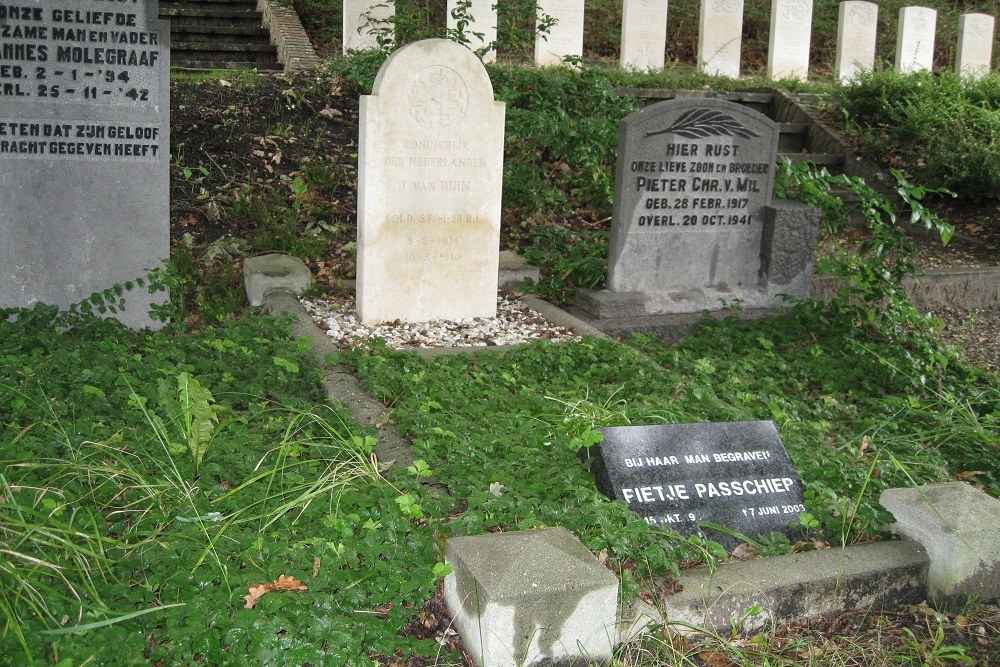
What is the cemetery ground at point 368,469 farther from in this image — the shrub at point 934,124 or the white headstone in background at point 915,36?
the white headstone in background at point 915,36

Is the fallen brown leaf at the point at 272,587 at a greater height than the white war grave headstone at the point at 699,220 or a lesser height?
lesser

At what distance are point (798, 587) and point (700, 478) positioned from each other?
0.55m

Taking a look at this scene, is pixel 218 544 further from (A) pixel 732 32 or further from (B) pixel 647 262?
(A) pixel 732 32

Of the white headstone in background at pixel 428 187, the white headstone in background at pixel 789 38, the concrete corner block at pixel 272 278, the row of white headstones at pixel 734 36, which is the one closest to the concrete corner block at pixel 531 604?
the white headstone in background at pixel 428 187

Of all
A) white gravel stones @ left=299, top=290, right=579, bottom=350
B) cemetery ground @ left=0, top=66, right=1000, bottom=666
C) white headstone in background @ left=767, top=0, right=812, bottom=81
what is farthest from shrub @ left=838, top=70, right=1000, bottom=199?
white gravel stones @ left=299, top=290, right=579, bottom=350

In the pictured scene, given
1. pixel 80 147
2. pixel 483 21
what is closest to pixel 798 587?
A: pixel 80 147

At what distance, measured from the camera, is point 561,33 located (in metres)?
11.1

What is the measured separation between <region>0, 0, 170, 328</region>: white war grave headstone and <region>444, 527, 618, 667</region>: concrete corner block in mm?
3942

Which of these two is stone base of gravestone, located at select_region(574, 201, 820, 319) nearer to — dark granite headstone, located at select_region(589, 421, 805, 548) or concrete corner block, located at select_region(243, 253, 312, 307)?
concrete corner block, located at select_region(243, 253, 312, 307)

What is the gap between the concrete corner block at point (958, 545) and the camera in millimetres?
3207

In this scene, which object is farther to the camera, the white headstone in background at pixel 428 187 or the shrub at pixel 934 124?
the shrub at pixel 934 124

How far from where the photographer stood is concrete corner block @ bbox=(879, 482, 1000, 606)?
3207 mm

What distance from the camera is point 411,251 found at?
239 inches

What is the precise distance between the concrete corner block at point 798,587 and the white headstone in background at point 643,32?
9.17 meters
